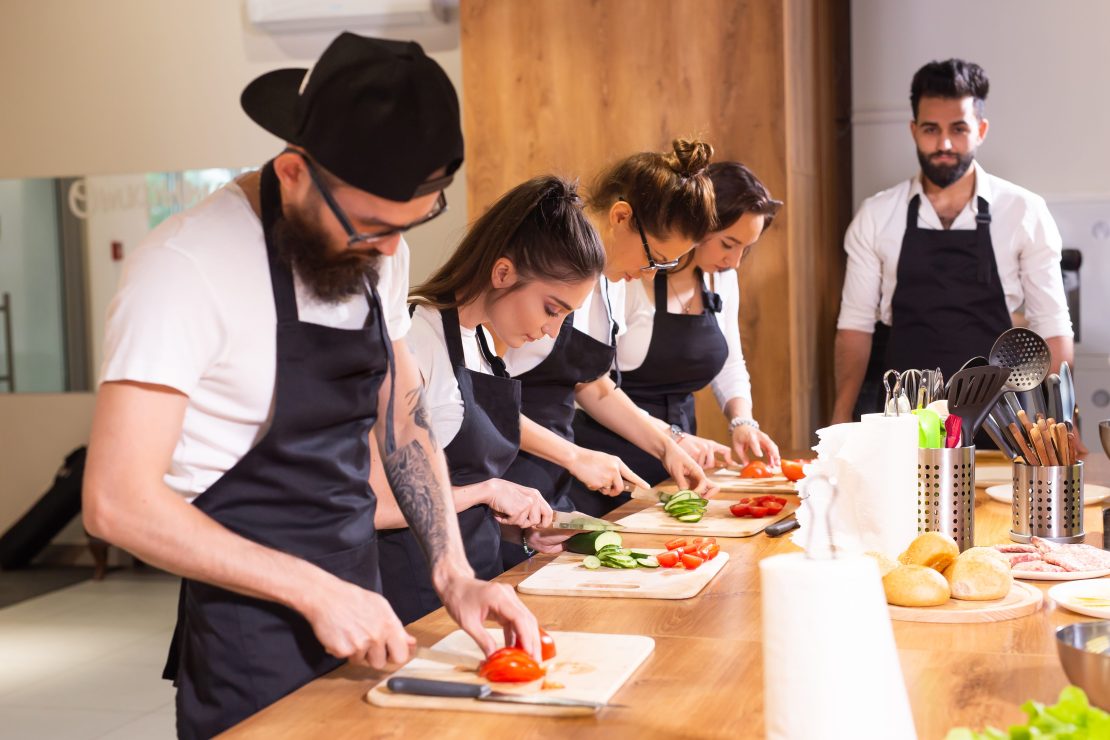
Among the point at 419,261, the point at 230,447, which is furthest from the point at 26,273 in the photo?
the point at 230,447

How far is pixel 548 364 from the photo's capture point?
9.16ft

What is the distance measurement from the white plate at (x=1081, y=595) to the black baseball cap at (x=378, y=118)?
1038mm

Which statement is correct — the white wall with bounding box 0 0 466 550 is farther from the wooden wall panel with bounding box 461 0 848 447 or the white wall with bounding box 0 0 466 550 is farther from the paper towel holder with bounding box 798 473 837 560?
the paper towel holder with bounding box 798 473 837 560

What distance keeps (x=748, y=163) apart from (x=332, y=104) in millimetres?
2981

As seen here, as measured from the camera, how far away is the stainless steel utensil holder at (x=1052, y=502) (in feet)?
6.80

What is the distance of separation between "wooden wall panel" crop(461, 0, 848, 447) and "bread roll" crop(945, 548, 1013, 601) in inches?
99.5

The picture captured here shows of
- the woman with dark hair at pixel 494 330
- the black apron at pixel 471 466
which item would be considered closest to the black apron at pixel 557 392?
the black apron at pixel 471 466

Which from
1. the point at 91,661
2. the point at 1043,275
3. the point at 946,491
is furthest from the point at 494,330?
the point at 91,661

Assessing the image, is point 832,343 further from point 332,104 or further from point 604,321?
point 332,104

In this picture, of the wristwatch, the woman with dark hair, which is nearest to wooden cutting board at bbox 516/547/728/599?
the woman with dark hair

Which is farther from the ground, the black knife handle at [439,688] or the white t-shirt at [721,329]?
the white t-shirt at [721,329]

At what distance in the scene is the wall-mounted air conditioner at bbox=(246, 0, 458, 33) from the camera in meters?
5.48

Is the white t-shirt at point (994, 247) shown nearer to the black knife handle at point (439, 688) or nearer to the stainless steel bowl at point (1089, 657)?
the stainless steel bowl at point (1089, 657)

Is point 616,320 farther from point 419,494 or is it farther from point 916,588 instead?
point 916,588
